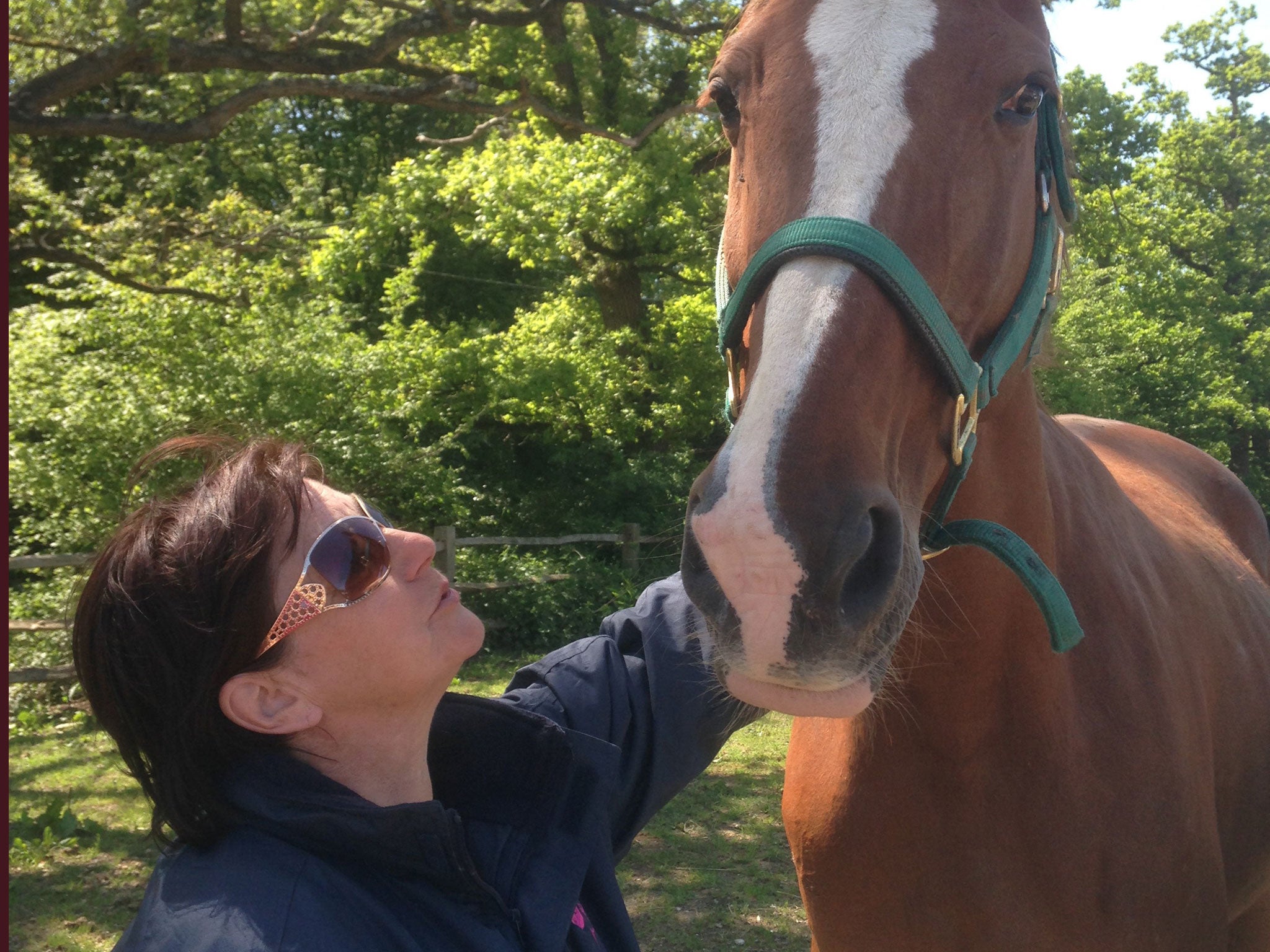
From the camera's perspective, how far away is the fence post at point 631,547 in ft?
36.1

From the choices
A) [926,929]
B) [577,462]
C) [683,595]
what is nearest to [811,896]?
[926,929]

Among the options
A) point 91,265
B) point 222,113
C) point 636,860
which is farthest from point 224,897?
point 91,265

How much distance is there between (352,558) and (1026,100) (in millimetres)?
1218

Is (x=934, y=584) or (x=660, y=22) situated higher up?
(x=660, y=22)

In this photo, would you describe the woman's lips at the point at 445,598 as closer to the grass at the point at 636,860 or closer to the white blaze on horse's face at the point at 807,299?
the white blaze on horse's face at the point at 807,299

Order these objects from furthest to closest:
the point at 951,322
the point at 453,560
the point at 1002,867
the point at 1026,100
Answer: the point at 453,560 < the point at 1002,867 < the point at 1026,100 < the point at 951,322

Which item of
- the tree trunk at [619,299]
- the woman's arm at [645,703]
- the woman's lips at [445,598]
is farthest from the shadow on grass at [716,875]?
the tree trunk at [619,299]

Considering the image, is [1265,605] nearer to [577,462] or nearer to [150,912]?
[150,912]

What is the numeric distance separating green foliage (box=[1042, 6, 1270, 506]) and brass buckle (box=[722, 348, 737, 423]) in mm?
8209

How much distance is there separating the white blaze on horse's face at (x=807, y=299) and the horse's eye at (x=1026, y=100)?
0.18 m

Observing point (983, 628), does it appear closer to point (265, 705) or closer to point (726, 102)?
point (726, 102)

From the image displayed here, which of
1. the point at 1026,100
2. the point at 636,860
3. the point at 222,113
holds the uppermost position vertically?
the point at 222,113

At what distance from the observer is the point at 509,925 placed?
1.25 metres

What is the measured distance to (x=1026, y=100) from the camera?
154 cm
